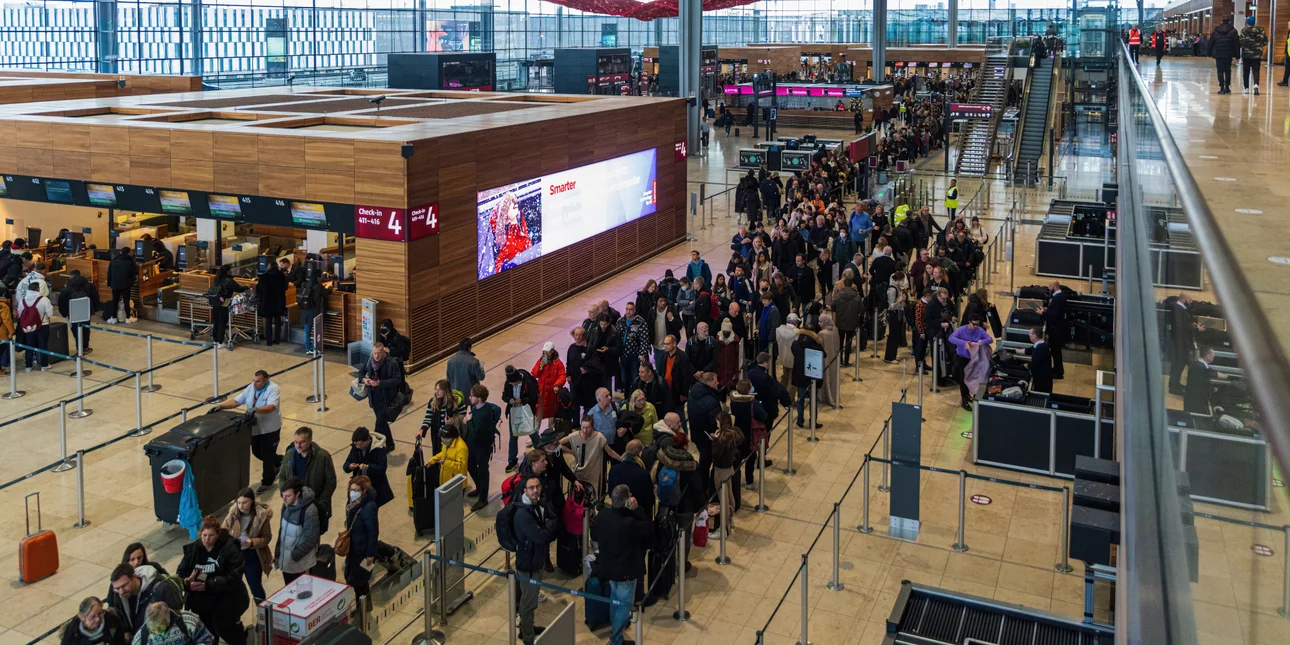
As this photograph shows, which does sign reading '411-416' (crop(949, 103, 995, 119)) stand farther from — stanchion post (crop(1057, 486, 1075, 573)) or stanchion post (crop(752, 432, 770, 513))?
stanchion post (crop(1057, 486, 1075, 573))

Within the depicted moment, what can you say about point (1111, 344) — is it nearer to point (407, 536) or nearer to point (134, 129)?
point (407, 536)

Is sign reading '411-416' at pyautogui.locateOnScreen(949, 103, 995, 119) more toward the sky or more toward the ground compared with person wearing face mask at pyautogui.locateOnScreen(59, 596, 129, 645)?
more toward the sky

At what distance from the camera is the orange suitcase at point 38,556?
9.20m

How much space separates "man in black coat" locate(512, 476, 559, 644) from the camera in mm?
8094

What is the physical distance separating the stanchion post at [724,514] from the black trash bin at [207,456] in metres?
4.54

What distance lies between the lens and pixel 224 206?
16.8 meters

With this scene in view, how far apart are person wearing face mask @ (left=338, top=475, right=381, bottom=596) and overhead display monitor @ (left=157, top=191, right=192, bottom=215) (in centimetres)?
1049

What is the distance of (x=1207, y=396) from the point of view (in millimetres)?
1852

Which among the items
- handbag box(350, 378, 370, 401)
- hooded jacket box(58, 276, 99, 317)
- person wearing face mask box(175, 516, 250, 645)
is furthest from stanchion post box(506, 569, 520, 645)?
hooded jacket box(58, 276, 99, 317)

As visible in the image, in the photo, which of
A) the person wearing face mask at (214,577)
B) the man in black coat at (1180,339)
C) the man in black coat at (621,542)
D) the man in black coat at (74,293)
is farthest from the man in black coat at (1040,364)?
the man in black coat at (74,293)

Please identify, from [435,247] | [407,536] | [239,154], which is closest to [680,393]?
[407,536]

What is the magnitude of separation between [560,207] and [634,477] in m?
11.4

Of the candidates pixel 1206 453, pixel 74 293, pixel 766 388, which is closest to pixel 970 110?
pixel 766 388

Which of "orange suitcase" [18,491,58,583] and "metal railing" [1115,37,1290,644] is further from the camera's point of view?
"orange suitcase" [18,491,58,583]
